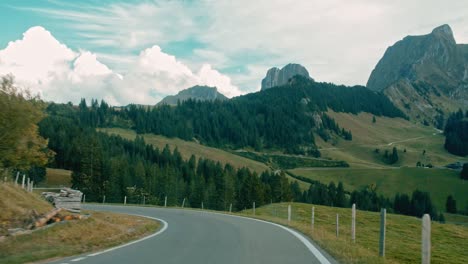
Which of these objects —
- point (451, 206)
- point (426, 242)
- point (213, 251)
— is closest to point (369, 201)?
point (451, 206)

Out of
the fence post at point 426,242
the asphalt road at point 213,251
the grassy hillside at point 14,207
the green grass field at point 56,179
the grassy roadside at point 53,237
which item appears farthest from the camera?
the green grass field at point 56,179

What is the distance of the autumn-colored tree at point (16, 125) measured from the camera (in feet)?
67.2

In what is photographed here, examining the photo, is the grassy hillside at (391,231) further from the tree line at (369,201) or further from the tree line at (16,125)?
the tree line at (369,201)

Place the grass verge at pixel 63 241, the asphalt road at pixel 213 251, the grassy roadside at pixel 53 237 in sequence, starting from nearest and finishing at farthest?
the asphalt road at pixel 213 251
the grass verge at pixel 63 241
the grassy roadside at pixel 53 237

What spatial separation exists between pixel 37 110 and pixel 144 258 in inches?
523

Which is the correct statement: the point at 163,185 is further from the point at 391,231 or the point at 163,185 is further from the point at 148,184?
the point at 391,231

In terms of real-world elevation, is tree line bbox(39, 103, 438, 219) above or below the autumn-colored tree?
below

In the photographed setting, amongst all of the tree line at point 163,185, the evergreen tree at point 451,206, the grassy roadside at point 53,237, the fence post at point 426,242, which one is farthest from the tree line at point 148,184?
the fence post at point 426,242

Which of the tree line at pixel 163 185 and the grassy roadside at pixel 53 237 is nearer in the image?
the grassy roadside at pixel 53 237

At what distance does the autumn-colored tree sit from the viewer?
20.5 metres

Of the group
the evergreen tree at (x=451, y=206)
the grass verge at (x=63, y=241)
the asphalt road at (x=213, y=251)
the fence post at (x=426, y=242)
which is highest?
the fence post at (x=426, y=242)

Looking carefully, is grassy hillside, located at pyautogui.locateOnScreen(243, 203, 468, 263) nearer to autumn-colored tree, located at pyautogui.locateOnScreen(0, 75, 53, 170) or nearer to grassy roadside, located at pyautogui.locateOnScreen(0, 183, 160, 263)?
grassy roadside, located at pyautogui.locateOnScreen(0, 183, 160, 263)

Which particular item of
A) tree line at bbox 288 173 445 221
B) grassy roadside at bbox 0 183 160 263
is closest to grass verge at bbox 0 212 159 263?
grassy roadside at bbox 0 183 160 263

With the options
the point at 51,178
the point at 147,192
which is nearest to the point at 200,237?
the point at 147,192
